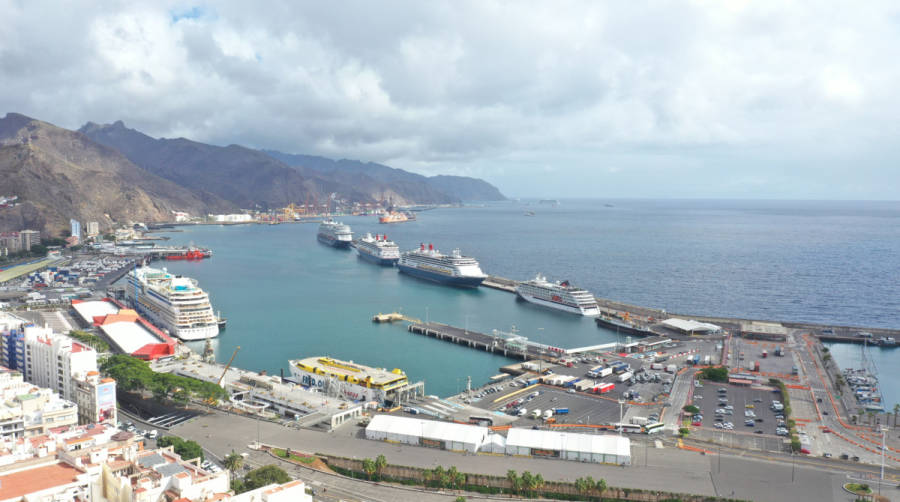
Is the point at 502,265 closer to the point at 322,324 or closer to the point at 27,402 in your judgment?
the point at 322,324

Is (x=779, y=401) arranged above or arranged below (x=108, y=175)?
below

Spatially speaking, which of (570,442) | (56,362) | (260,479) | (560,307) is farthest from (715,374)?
(56,362)

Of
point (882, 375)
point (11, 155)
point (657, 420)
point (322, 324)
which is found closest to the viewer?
point (657, 420)

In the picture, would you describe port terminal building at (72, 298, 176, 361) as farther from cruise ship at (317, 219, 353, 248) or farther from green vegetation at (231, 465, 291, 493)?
cruise ship at (317, 219, 353, 248)

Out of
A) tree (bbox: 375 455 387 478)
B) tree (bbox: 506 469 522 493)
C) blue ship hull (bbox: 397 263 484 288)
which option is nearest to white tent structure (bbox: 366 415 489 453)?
tree (bbox: 375 455 387 478)

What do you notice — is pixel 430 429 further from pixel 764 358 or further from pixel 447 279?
pixel 447 279

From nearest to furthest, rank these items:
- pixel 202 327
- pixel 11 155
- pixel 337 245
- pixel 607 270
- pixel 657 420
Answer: pixel 657 420 < pixel 202 327 < pixel 607 270 < pixel 337 245 < pixel 11 155

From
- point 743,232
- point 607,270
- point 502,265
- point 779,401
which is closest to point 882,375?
point 779,401
